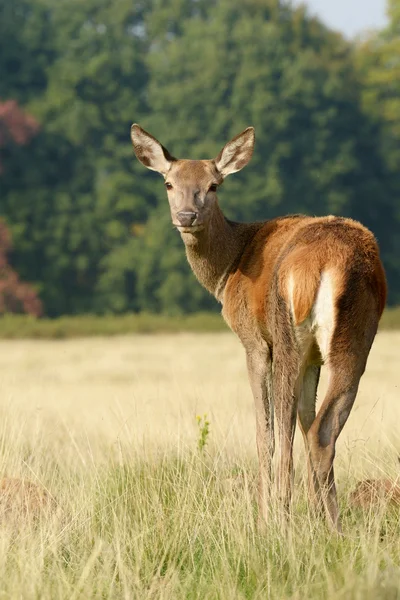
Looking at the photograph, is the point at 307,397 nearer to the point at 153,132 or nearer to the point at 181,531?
the point at 181,531

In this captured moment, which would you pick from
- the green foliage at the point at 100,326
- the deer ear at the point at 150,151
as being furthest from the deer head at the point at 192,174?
the green foliage at the point at 100,326

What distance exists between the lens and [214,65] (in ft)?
127

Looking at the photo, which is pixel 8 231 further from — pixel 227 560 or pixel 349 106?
pixel 227 560

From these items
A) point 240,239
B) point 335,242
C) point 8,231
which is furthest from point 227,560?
point 8,231

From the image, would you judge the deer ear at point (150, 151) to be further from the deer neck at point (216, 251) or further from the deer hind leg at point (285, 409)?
the deer hind leg at point (285, 409)

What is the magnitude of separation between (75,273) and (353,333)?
33.1 m

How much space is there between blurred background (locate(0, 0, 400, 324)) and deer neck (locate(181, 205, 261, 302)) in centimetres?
2800

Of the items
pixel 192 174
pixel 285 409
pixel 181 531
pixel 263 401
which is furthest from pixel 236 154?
pixel 181 531

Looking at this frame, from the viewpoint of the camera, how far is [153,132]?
3791 cm

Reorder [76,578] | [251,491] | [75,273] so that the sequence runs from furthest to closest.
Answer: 1. [75,273]
2. [251,491]
3. [76,578]

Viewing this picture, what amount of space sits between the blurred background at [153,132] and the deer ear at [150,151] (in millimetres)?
27935

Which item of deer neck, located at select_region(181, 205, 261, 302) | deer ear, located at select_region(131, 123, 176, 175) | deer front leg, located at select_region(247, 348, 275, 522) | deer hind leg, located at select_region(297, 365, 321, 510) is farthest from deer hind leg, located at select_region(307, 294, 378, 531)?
deer ear, located at select_region(131, 123, 176, 175)

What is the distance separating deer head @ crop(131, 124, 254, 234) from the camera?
658cm

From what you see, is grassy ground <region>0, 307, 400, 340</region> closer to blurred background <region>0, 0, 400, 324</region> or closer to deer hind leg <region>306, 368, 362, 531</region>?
blurred background <region>0, 0, 400, 324</region>
